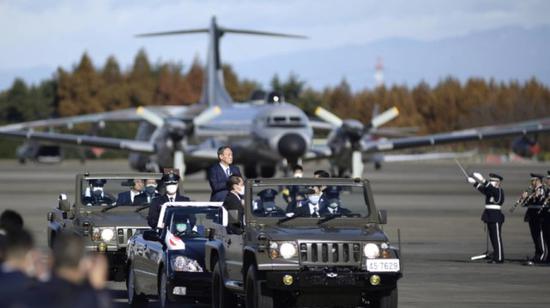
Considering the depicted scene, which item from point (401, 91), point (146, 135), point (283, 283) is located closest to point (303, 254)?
point (283, 283)

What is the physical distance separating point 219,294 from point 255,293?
117 cm

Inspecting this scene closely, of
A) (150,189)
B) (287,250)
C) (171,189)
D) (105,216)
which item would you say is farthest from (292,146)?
(287,250)

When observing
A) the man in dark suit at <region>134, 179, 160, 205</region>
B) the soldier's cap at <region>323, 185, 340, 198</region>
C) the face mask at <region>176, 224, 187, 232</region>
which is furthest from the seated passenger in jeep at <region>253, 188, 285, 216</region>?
the man in dark suit at <region>134, 179, 160, 205</region>

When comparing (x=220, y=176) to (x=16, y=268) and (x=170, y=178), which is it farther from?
(x=16, y=268)

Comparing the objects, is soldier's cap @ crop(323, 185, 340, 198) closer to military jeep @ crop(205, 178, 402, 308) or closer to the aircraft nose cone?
military jeep @ crop(205, 178, 402, 308)

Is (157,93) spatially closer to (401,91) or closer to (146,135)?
(401,91)

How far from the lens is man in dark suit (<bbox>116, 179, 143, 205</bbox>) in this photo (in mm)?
19844

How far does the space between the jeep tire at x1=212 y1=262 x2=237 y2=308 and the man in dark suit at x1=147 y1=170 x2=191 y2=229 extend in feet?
6.51

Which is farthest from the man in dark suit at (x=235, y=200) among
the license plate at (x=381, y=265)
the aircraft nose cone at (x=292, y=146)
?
the aircraft nose cone at (x=292, y=146)

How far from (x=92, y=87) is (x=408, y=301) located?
143410 mm

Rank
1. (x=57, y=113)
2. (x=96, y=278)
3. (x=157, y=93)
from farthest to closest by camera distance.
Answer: (x=157, y=93), (x=57, y=113), (x=96, y=278)

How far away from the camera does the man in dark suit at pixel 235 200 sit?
48.2 feet

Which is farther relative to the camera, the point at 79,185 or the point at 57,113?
the point at 57,113

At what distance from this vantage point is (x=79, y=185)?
20.0 metres
